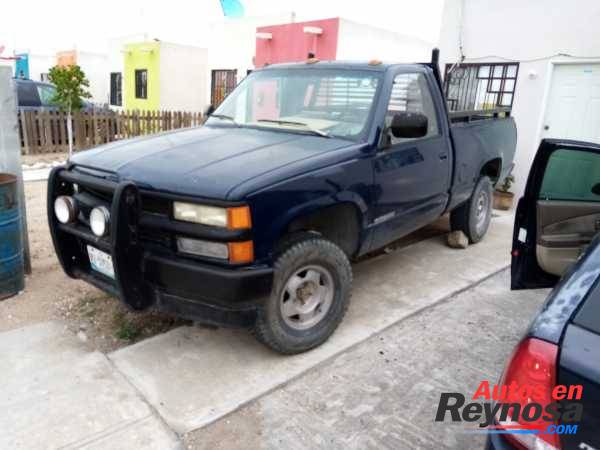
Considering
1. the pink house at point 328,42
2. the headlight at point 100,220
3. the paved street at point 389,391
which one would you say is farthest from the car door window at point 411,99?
the pink house at point 328,42

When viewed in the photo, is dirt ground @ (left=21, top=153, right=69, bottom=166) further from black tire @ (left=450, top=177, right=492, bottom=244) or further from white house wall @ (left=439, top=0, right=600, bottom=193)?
black tire @ (left=450, top=177, right=492, bottom=244)

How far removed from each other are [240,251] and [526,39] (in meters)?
6.96

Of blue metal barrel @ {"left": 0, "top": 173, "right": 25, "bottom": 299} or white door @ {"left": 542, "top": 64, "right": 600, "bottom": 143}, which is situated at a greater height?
white door @ {"left": 542, "top": 64, "right": 600, "bottom": 143}

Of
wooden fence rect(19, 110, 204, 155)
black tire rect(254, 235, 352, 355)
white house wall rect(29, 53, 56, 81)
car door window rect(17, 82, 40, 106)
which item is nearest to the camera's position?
black tire rect(254, 235, 352, 355)

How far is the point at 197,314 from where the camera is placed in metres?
2.89

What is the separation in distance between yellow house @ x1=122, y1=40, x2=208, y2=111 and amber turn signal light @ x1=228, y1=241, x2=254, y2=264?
53.2 ft

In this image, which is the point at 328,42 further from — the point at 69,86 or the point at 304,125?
the point at 304,125

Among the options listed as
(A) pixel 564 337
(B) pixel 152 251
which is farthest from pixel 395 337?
(A) pixel 564 337

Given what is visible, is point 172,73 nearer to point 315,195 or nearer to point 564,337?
point 315,195

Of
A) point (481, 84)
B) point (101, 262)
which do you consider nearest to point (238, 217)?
point (101, 262)

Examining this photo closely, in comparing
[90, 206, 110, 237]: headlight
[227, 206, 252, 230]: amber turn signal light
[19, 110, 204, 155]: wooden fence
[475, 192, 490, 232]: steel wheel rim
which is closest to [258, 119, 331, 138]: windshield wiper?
[227, 206, 252, 230]: amber turn signal light

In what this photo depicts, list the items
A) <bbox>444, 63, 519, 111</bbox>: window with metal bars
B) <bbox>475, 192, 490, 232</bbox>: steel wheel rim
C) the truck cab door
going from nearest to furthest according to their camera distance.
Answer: the truck cab door
<bbox>475, 192, 490, 232</bbox>: steel wheel rim
<bbox>444, 63, 519, 111</bbox>: window with metal bars

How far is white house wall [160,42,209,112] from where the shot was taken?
17.4 metres

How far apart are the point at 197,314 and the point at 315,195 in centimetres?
103
